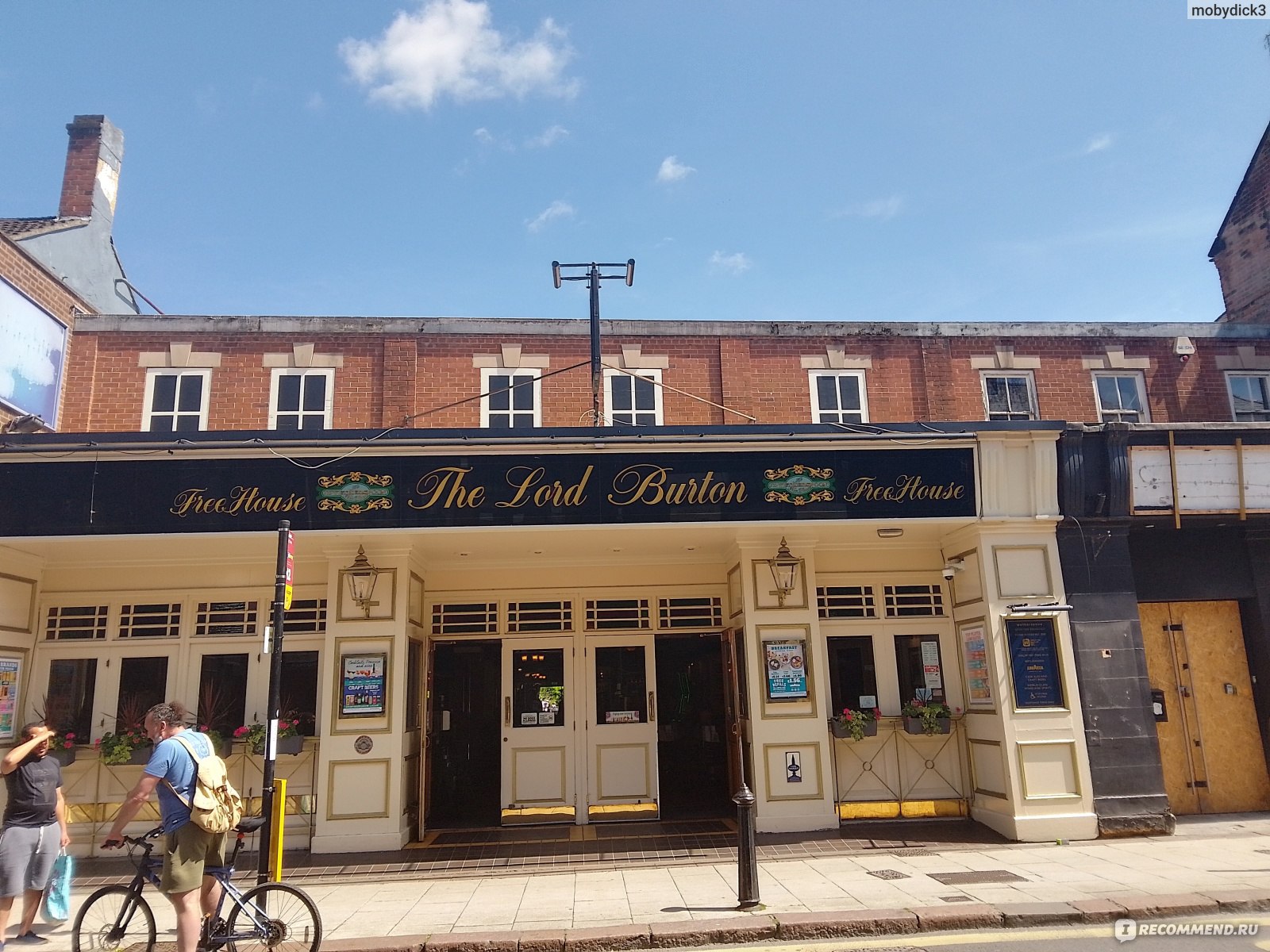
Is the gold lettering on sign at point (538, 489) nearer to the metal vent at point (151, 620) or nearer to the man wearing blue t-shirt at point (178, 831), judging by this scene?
the man wearing blue t-shirt at point (178, 831)

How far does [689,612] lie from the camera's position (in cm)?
1248

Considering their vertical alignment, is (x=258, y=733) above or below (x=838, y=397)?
below

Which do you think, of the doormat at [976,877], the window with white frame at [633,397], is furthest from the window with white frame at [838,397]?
the doormat at [976,877]

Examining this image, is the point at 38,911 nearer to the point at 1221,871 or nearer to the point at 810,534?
the point at 810,534

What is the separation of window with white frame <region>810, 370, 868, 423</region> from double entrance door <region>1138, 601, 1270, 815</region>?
4667 millimetres

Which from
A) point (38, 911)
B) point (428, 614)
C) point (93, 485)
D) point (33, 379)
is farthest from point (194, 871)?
point (33, 379)

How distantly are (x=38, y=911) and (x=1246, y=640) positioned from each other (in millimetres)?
13941

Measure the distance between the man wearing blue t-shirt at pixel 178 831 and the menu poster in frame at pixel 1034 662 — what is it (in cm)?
856

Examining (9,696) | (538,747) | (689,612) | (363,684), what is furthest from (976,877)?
(9,696)

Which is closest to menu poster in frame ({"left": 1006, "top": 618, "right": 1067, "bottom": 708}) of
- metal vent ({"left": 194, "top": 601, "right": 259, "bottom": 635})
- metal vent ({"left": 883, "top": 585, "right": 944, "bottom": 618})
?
metal vent ({"left": 883, "top": 585, "right": 944, "bottom": 618})

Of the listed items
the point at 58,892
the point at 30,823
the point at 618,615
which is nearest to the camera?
the point at 30,823

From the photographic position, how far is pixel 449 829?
450 inches

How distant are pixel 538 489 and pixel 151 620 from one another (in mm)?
5643

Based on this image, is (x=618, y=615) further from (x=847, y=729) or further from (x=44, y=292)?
(x=44, y=292)
